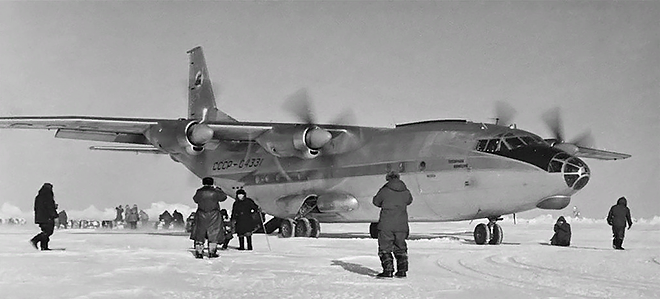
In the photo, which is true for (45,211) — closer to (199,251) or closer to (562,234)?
(199,251)

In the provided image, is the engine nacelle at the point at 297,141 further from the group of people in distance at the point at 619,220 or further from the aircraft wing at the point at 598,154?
the aircraft wing at the point at 598,154

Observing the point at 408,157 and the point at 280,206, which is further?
the point at 280,206

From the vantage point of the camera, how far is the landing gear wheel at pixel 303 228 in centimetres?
2122

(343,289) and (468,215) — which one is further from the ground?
(468,215)

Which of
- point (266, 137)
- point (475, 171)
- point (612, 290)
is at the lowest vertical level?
point (612, 290)

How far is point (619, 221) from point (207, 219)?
10.1 m

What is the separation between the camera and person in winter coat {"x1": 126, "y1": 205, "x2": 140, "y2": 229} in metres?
32.3

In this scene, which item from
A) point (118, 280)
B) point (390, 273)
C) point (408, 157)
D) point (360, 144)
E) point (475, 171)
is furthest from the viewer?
point (360, 144)

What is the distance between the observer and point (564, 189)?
53.9 feet

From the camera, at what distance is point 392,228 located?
31.8ft

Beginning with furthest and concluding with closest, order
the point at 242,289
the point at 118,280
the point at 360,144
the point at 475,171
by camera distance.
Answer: the point at 360,144
the point at 475,171
the point at 118,280
the point at 242,289

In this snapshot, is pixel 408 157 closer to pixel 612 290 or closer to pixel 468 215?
pixel 468 215

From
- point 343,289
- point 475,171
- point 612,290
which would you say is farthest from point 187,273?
point 475,171

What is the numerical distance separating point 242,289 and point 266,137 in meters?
13.6
